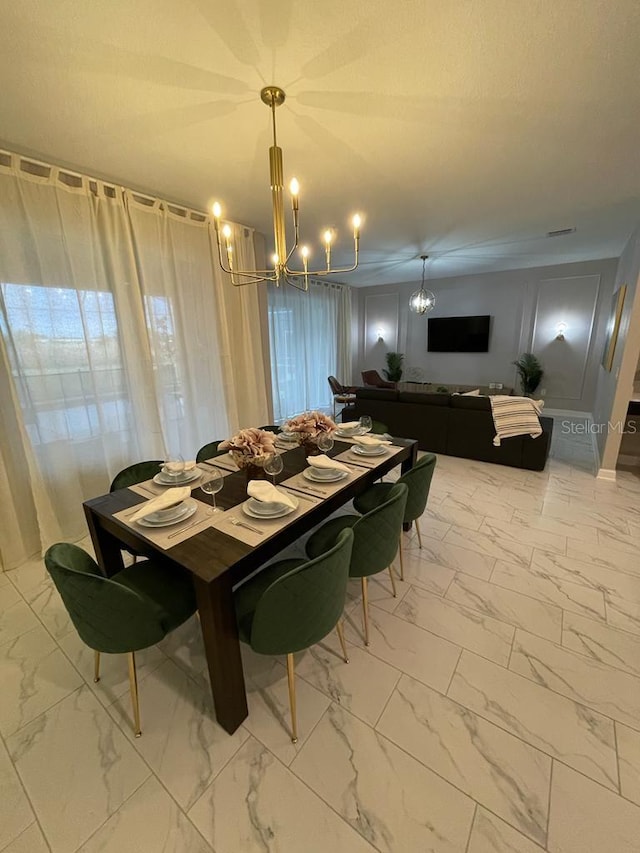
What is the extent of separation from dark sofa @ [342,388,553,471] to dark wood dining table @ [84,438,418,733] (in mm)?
2729

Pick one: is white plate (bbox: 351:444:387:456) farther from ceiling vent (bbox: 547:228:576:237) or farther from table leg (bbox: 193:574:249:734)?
ceiling vent (bbox: 547:228:576:237)

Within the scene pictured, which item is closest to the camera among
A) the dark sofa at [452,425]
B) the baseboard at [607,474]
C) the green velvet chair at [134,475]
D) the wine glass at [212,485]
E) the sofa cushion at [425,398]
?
the wine glass at [212,485]

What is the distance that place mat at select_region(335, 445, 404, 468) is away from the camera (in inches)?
77.8

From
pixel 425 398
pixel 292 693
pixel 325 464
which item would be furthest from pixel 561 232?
pixel 292 693

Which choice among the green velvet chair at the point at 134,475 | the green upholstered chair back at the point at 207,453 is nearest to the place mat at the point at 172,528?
the green velvet chair at the point at 134,475

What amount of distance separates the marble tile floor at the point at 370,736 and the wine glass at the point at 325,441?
0.90 metres

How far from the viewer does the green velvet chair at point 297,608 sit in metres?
1.08

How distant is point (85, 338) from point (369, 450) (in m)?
2.22

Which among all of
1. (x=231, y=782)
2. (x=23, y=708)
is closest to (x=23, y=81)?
(x=23, y=708)

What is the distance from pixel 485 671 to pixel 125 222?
12.2 feet

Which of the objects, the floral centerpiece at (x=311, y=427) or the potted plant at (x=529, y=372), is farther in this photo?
the potted plant at (x=529, y=372)

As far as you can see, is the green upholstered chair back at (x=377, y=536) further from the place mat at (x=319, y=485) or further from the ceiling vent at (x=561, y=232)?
the ceiling vent at (x=561, y=232)

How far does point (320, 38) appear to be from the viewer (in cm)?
129

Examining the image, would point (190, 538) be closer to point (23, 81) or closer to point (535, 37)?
point (23, 81)
